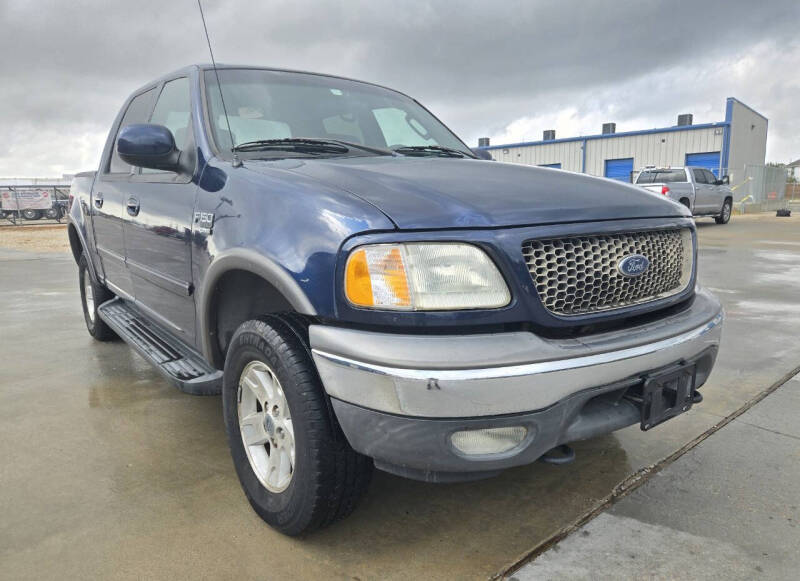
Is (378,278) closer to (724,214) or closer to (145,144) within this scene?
(145,144)

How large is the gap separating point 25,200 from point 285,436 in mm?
32573

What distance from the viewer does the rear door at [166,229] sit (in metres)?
2.64

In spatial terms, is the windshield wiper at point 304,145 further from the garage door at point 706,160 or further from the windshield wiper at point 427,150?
the garage door at point 706,160

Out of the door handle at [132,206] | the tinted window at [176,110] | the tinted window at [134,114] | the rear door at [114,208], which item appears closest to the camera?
the tinted window at [176,110]

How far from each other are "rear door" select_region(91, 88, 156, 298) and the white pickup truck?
14329 millimetres

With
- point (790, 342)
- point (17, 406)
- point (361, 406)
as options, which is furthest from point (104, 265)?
point (790, 342)

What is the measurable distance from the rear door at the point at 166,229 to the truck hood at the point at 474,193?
1.67ft

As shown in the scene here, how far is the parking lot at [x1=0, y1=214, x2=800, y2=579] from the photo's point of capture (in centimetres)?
201

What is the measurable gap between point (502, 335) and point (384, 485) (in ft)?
3.47

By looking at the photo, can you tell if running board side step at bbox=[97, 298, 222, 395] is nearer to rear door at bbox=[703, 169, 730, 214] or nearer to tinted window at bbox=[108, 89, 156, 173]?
tinted window at bbox=[108, 89, 156, 173]

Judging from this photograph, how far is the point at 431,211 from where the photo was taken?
1838 millimetres

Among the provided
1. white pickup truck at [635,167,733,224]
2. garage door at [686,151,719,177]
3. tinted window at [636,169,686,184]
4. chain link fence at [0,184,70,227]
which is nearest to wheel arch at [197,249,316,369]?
white pickup truck at [635,167,733,224]

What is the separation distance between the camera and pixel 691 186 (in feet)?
54.0

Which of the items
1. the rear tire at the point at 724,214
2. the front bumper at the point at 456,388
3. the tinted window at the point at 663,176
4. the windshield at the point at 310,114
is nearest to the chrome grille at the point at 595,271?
the front bumper at the point at 456,388
